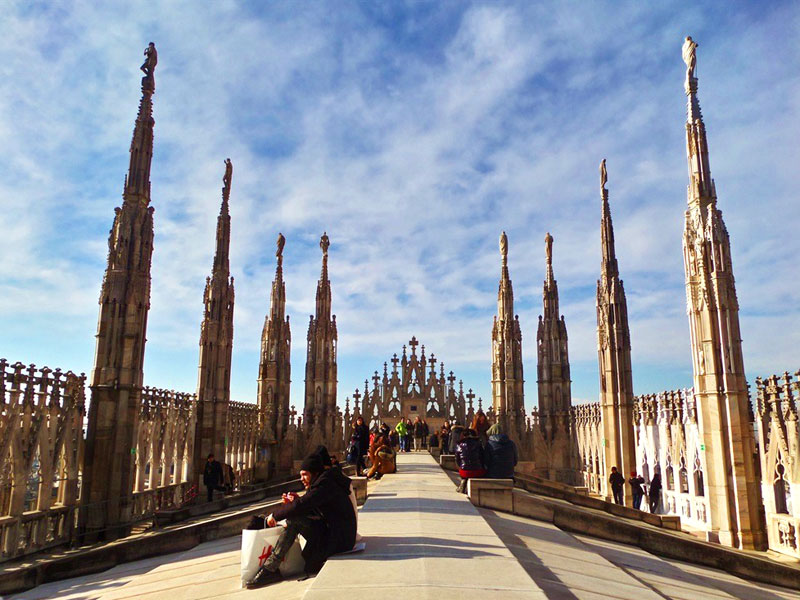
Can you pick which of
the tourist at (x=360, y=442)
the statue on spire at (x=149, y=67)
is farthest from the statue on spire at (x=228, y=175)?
the tourist at (x=360, y=442)

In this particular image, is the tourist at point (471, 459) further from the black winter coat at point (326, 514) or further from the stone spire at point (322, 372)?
the stone spire at point (322, 372)

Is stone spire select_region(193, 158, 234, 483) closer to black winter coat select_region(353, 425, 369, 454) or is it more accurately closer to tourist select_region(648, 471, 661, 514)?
black winter coat select_region(353, 425, 369, 454)

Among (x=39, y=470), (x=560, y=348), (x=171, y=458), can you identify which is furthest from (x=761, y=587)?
(x=560, y=348)

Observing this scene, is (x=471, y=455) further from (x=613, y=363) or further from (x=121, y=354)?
(x=613, y=363)

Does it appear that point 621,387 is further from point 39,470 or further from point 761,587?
point 39,470

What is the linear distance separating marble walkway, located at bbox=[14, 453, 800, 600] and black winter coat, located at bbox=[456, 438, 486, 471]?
73 cm

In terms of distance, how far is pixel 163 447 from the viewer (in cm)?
1914

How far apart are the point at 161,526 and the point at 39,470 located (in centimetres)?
321

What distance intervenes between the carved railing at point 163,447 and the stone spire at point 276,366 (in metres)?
8.42

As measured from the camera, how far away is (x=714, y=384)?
16609 mm

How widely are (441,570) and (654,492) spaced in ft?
64.2

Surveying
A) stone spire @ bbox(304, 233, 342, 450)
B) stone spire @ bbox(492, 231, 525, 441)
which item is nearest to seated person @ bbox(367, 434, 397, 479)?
stone spire @ bbox(304, 233, 342, 450)

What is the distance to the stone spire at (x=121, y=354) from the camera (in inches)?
603

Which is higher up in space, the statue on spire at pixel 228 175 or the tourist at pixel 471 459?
the statue on spire at pixel 228 175
